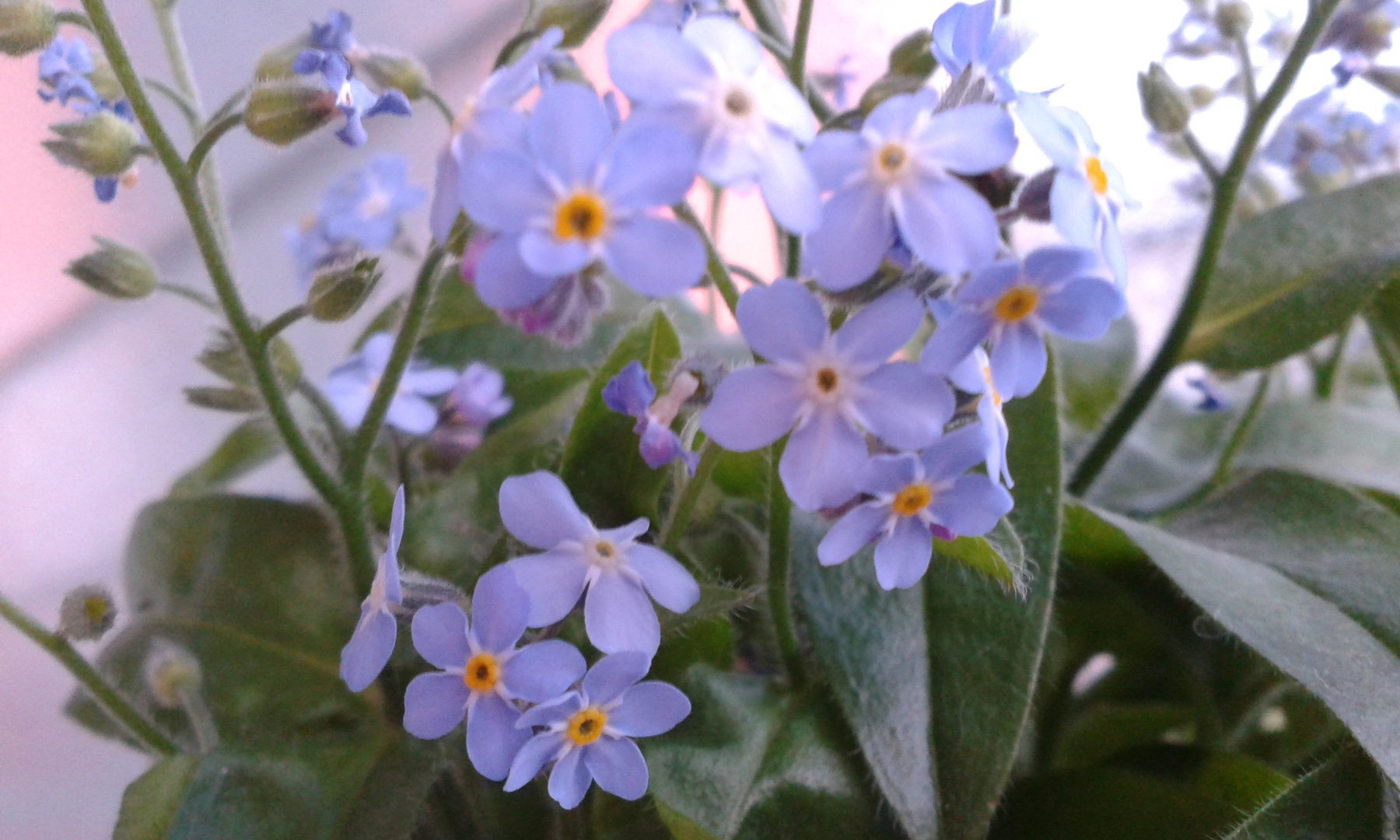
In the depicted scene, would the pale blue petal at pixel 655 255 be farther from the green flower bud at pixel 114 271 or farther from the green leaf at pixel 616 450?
the green flower bud at pixel 114 271

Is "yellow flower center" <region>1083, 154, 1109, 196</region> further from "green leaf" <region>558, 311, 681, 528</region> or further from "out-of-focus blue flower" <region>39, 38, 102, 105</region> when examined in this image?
"out-of-focus blue flower" <region>39, 38, 102, 105</region>

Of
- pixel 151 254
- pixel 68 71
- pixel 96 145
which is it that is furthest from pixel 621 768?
pixel 151 254

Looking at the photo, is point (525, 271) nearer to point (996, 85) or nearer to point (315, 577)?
A: point (996, 85)

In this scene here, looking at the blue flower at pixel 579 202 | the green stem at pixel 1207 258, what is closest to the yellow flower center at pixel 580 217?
the blue flower at pixel 579 202

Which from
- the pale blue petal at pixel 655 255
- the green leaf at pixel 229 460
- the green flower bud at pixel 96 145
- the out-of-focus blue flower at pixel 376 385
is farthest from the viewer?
the green leaf at pixel 229 460

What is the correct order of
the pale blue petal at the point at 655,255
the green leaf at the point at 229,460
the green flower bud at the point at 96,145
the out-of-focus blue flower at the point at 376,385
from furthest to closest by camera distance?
the green leaf at the point at 229,460, the out-of-focus blue flower at the point at 376,385, the green flower bud at the point at 96,145, the pale blue petal at the point at 655,255

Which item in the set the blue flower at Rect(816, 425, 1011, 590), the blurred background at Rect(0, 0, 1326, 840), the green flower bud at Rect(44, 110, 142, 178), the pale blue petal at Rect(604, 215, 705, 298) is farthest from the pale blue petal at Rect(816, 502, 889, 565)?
the blurred background at Rect(0, 0, 1326, 840)

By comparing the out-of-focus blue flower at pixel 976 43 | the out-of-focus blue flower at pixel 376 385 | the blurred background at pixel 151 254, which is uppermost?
the out-of-focus blue flower at pixel 976 43
